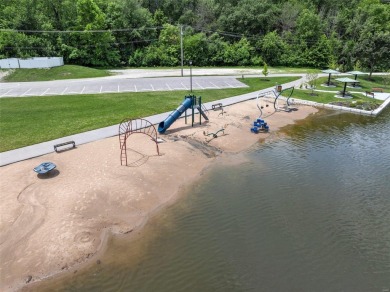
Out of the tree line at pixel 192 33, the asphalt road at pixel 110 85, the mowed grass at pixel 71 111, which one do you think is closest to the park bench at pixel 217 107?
the mowed grass at pixel 71 111

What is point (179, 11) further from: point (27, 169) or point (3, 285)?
point (3, 285)

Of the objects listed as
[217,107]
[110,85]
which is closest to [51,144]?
[217,107]

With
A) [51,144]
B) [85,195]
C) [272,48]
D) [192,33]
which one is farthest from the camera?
[192,33]

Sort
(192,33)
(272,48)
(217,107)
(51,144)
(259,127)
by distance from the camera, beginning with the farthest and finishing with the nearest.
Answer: (192,33)
(272,48)
(217,107)
(259,127)
(51,144)

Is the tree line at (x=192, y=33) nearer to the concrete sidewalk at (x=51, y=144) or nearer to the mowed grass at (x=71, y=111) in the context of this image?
the mowed grass at (x=71, y=111)

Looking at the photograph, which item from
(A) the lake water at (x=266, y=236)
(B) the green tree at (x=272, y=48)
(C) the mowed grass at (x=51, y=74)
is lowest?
(A) the lake water at (x=266, y=236)

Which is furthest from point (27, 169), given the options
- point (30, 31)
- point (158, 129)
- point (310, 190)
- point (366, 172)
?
point (30, 31)

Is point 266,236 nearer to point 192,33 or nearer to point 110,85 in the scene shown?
point 110,85
